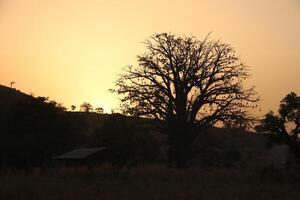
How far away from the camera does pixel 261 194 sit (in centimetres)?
1889

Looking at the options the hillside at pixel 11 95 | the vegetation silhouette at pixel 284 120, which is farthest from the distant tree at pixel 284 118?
the hillside at pixel 11 95

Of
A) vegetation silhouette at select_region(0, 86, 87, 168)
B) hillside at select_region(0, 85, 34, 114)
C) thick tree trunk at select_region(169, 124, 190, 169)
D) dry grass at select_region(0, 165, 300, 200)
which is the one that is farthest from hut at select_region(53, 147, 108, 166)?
hillside at select_region(0, 85, 34, 114)

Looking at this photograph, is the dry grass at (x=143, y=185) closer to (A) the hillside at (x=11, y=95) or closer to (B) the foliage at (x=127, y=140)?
(B) the foliage at (x=127, y=140)

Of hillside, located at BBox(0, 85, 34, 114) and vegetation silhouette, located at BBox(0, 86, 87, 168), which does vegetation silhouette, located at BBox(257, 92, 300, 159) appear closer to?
vegetation silhouette, located at BBox(0, 86, 87, 168)

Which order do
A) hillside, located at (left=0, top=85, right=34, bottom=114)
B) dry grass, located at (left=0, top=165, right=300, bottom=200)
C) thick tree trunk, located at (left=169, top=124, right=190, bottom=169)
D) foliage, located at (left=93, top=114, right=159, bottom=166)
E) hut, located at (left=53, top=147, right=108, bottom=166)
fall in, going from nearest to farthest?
1. dry grass, located at (left=0, top=165, right=300, bottom=200)
2. hut, located at (left=53, top=147, right=108, bottom=166)
3. thick tree trunk, located at (left=169, top=124, right=190, bottom=169)
4. foliage, located at (left=93, top=114, right=159, bottom=166)
5. hillside, located at (left=0, top=85, right=34, bottom=114)

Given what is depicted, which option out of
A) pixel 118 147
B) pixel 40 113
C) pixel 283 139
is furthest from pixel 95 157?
pixel 40 113

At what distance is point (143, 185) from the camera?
2195cm

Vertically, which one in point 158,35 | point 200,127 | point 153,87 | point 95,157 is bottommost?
point 95,157

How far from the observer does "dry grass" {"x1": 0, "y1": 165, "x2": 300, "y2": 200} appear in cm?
1717

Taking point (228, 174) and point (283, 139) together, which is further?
point (283, 139)

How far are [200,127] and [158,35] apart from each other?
747 centimetres

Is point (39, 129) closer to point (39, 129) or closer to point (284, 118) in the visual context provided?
point (39, 129)

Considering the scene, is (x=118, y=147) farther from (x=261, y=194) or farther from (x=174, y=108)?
(x=261, y=194)

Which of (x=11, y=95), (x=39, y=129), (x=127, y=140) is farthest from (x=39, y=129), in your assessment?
(x=11, y=95)
